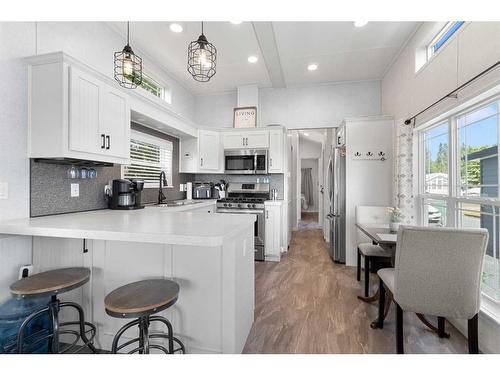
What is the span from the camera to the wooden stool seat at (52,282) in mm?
1286

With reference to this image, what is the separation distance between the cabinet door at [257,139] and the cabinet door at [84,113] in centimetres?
246

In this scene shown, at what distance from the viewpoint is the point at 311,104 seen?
14.0 ft

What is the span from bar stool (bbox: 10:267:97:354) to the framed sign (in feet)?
11.3

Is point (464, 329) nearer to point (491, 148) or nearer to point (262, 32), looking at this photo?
point (491, 148)

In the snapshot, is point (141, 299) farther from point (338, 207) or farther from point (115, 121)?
point (338, 207)

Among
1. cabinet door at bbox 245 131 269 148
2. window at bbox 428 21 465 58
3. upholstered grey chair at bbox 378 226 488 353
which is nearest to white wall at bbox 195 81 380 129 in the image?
cabinet door at bbox 245 131 269 148

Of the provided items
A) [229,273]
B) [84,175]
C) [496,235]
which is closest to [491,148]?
[496,235]

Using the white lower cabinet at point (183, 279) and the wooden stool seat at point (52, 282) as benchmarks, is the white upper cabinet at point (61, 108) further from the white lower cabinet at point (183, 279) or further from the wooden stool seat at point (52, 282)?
the wooden stool seat at point (52, 282)

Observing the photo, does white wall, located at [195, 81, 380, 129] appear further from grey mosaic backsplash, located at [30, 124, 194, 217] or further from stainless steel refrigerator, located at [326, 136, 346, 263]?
grey mosaic backsplash, located at [30, 124, 194, 217]

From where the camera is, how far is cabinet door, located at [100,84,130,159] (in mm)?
2080

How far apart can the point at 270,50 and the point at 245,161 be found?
1.78m

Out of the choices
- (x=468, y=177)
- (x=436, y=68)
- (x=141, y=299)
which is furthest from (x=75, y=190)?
(x=436, y=68)

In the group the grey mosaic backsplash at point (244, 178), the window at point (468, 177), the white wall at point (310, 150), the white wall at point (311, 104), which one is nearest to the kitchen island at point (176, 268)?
the window at point (468, 177)

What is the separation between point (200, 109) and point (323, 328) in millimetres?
4292
